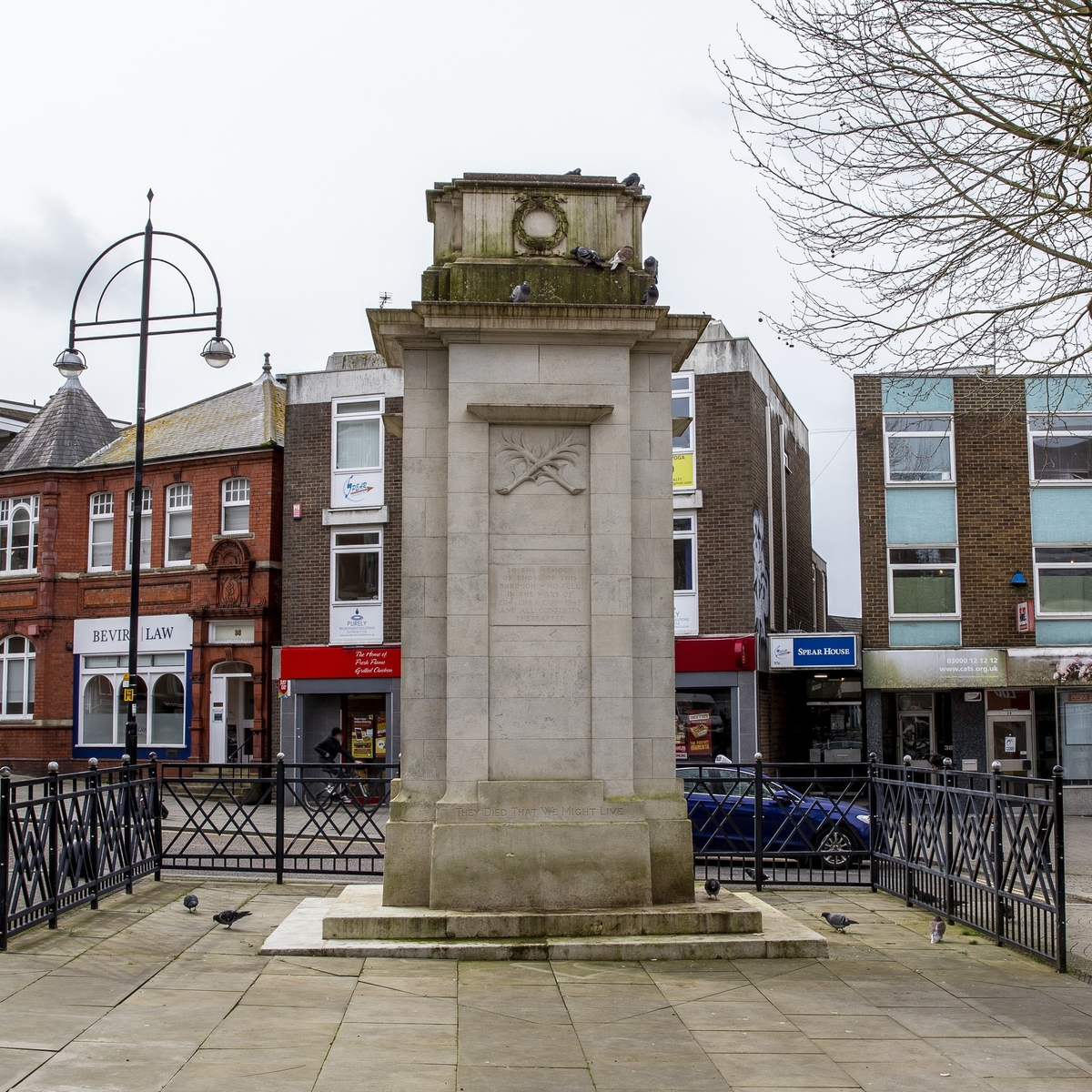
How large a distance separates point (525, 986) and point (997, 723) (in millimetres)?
23717

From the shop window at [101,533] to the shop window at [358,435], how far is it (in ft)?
24.7

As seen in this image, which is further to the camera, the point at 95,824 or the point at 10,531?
the point at 10,531

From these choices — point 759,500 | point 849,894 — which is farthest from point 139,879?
point 759,500

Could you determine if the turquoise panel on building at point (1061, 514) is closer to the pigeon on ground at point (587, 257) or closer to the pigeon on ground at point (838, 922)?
the pigeon on ground at point (838, 922)

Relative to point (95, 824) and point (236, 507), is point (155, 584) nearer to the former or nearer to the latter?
point (236, 507)

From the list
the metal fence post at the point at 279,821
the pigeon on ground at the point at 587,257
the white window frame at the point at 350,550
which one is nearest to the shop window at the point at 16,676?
the white window frame at the point at 350,550

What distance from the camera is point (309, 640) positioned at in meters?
32.6

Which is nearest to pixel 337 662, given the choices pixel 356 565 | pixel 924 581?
pixel 356 565

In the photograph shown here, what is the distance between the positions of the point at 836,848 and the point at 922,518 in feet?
56.6

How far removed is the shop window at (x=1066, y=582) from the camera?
29688mm

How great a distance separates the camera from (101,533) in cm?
3594

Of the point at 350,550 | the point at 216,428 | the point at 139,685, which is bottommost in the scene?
the point at 139,685

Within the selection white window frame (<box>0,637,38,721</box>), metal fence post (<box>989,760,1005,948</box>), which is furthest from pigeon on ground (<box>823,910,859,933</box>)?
white window frame (<box>0,637,38,721</box>)

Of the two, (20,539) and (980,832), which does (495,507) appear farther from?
(20,539)
